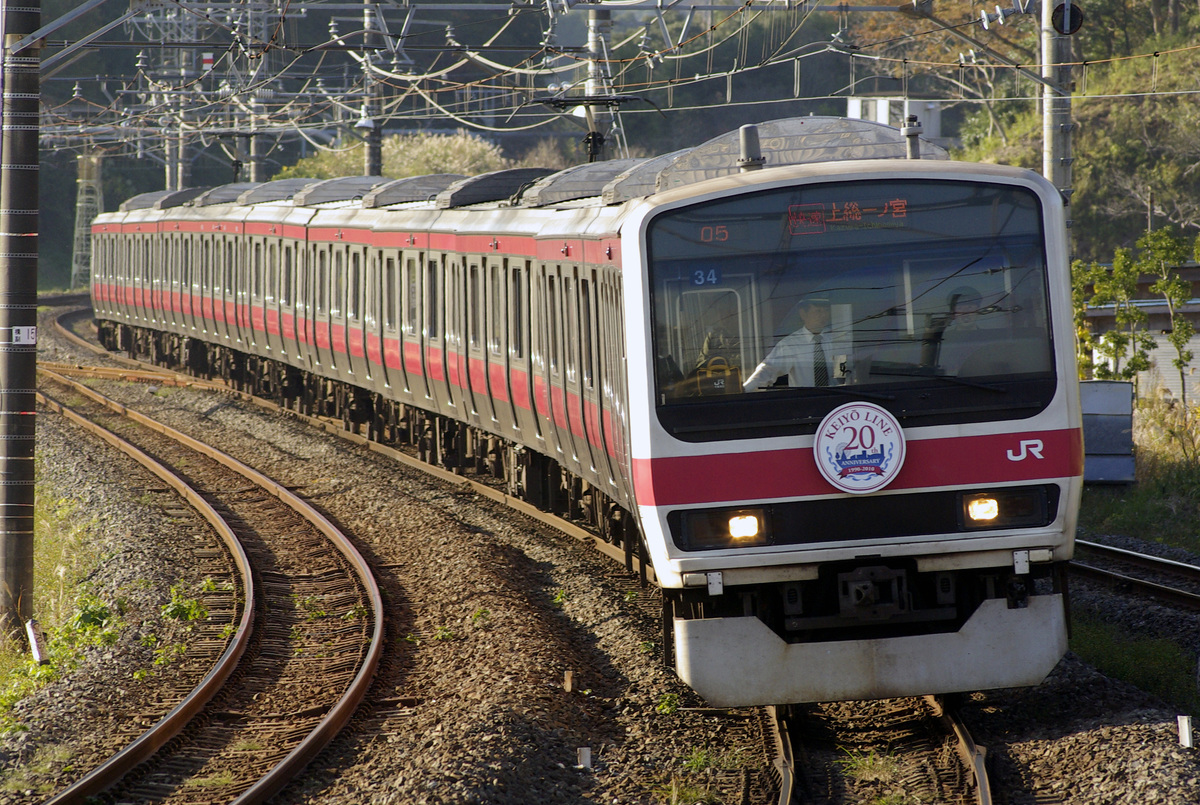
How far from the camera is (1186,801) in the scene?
5.52 m

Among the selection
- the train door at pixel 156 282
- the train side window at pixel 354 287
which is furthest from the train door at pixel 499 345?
the train door at pixel 156 282

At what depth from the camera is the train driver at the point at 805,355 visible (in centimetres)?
643

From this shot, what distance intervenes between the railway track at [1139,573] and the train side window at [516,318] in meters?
4.66

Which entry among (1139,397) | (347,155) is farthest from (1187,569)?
(347,155)

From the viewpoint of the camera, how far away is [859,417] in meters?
6.37

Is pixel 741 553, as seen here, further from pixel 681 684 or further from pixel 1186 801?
pixel 1186 801

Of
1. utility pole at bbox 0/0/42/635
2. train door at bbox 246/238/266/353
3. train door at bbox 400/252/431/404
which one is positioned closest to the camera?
utility pole at bbox 0/0/42/635

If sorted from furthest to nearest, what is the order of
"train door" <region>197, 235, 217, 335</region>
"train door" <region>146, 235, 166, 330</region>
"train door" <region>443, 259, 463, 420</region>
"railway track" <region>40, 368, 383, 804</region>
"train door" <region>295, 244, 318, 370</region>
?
"train door" <region>146, 235, 166, 330</region>, "train door" <region>197, 235, 217, 335</region>, "train door" <region>295, 244, 318, 370</region>, "train door" <region>443, 259, 463, 420</region>, "railway track" <region>40, 368, 383, 804</region>

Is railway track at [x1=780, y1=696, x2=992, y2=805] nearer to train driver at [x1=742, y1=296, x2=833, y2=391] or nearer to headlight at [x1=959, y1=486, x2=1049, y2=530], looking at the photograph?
headlight at [x1=959, y1=486, x2=1049, y2=530]

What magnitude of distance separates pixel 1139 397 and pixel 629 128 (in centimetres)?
4323

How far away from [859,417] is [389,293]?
1100 cm

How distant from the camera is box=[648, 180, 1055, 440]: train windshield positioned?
642 cm

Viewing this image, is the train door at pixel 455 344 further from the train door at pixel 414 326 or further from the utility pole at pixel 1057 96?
the utility pole at pixel 1057 96

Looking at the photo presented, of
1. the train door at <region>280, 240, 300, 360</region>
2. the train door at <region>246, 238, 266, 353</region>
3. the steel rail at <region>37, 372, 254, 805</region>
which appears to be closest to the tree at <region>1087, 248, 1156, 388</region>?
the steel rail at <region>37, 372, 254, 805</region>
